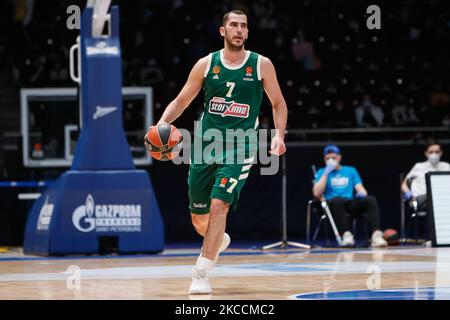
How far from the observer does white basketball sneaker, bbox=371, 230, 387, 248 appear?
15.6m

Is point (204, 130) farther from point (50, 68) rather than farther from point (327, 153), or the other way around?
point (50, 68)

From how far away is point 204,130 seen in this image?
859 centimetres

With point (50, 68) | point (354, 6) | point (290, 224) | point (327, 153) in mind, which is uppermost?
point (354, 6)

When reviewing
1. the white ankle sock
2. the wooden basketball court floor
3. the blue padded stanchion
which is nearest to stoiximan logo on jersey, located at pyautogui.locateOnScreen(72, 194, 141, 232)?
the blue padded stanchion

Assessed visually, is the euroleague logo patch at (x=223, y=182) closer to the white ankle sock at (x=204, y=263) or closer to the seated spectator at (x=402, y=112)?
the white ankle sock at (x=204, y=263)

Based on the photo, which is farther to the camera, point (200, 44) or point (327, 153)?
point (200, 44)

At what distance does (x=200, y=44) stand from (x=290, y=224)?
525 centimetres

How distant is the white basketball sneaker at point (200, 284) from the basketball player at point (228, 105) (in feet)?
0.86

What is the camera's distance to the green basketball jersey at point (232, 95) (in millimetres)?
8547

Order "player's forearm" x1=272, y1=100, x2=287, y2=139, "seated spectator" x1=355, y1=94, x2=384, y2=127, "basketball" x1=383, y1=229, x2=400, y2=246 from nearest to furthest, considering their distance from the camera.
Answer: "player's forearm" x1=272, y1=100, x2=287, y2=139 → "basketball" x1=383, y1=229, x2=400, y2=246 → "seated spectator" x1=355, y1=94, x2=384, y2=127

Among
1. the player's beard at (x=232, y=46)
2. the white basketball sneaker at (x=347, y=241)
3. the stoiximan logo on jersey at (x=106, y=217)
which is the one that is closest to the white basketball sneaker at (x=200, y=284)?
the player's beard at (x=232, y=46)

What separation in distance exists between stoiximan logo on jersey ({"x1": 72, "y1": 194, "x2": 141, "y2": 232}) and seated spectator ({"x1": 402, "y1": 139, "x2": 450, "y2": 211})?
4701 millimetres

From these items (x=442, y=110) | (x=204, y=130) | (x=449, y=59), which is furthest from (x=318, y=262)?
(x=449, y=59)

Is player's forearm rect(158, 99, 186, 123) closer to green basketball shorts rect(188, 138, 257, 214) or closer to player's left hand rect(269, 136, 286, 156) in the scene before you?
green basketball shorts rect(188, 138, 257, 214)
